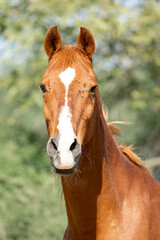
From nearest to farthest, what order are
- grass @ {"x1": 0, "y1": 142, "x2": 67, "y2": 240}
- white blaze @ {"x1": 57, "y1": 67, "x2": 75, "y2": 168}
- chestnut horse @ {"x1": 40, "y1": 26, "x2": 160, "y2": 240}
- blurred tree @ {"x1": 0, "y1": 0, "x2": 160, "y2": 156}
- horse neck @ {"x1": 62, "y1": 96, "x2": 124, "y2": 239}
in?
white blaze @ {"x1": 57, "y1": 67, "x2": 75, "y2": 168}
chestnut horse @ {"x1": 40, "y1": 26, "x2": 160, "y2": 240}
horse neck @ {"x1": 62, "y1": 96, "x2": 124, "y2": 239}
grass @ {"x1": 0, "y1": 142, "x2": 67, "y2": 240}
blurred tree @ {"x1": 0, "y1": 0, "x2": 160, "y2": 156}

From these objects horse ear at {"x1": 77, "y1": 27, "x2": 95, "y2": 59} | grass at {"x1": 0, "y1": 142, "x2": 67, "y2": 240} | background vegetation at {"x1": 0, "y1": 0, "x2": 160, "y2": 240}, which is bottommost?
grass at {"x1": 0, "y1": 142, "x2": 67, "y2": 240}

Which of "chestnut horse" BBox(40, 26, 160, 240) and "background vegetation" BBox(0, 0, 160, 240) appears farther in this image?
"background vegetation" BBox(0, 0, 160, 240)

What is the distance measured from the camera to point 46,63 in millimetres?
12125

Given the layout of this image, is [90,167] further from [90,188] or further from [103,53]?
[103,53]

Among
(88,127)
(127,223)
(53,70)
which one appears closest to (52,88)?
(53,70)

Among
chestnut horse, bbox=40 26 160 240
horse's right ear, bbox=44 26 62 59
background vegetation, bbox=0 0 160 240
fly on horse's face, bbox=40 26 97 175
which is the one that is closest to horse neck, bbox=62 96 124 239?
chestnut horse, bbox=40 26 160 240

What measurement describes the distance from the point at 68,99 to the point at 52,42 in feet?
2.34

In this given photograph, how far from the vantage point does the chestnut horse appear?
3090 millimetres

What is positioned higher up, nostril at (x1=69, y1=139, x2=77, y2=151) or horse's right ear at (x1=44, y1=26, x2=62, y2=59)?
horse's right ear at (x1=44, y1=26, x2=62, y2=59)

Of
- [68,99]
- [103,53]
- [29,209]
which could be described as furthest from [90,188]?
[103,53]

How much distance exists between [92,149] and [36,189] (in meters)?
7.50

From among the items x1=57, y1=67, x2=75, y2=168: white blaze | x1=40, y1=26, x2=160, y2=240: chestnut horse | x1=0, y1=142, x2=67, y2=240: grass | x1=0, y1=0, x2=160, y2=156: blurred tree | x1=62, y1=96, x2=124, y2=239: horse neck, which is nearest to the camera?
x1=57, y1=67, x2=75, y2=168: white blaze

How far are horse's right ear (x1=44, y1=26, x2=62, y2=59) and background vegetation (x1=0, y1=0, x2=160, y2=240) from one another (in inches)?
264

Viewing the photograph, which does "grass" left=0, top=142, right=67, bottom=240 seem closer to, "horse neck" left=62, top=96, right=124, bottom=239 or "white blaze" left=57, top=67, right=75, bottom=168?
"horse neck" left=62, top=96, right=124, bottom=239
